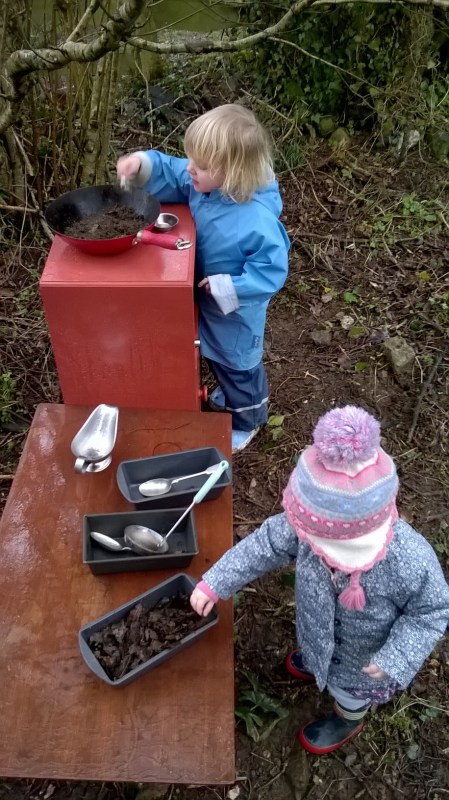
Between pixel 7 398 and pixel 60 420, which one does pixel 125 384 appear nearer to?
pixel 60 420

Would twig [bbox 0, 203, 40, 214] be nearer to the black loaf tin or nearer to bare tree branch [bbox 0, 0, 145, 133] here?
bare tree branch [bbox 0, 0, 145, 133]

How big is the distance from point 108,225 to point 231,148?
482 millimetres

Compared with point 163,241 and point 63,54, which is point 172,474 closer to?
point 163,241

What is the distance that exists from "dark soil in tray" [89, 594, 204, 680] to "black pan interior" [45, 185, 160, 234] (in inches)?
49.1

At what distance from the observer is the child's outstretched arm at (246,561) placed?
149 cm

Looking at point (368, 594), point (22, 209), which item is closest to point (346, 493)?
point (368, 594)

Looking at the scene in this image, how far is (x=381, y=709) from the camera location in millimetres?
2273

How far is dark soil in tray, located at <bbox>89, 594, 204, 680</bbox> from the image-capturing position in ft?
4.69

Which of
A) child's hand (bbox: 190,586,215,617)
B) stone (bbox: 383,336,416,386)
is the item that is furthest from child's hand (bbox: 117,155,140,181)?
stone (bbox: 383,336,416,386)

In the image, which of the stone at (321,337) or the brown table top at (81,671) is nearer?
the brown table top at (81,671)

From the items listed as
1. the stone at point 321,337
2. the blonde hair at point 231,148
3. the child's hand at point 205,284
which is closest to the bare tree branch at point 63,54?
the blonde hair at point 231,148

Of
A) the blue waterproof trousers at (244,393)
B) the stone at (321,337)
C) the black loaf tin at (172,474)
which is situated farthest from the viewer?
the stone at (321,337)

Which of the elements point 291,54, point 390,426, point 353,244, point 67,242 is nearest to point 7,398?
point 67,242

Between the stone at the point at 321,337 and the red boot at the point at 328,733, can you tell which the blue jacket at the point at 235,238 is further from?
the red boot at the point at 328,733
